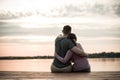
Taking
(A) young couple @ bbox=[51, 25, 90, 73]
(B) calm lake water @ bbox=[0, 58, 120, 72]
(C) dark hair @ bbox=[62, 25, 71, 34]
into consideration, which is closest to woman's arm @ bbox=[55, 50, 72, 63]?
(A) young couple @ bbox=[51, 25, 90, 73]

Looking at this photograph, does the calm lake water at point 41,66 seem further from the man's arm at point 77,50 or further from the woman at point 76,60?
the man's arm at point 77,50

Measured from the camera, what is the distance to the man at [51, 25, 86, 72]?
5.13 metres

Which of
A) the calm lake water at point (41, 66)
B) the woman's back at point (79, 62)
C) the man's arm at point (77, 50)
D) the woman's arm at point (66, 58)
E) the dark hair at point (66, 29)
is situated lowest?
the calm lake water at point (41, 66)

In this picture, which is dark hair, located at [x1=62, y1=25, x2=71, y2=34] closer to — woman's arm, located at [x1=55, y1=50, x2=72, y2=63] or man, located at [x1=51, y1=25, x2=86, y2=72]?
man, located at [x1=51, y1=25, x2=86, y2=72]

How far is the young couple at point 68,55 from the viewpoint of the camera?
5.15 m

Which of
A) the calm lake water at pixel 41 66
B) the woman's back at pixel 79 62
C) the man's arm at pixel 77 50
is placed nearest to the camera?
the man's arm at pixel 77 50

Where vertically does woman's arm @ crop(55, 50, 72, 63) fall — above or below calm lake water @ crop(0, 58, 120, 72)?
above

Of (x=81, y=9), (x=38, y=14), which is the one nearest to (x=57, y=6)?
(x=81, y=9)

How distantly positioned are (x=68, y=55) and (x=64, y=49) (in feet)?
0.32

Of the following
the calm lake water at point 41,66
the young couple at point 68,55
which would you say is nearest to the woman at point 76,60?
the young couple at point 68,55

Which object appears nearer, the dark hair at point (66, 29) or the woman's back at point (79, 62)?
the dark hair at point (66, 29)

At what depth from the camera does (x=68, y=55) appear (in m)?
5.15

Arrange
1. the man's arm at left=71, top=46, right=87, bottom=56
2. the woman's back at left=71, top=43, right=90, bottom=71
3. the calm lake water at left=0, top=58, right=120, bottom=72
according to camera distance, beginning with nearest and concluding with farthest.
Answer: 1. the man's arm at left=71, top=46, right=87, bottom=56
2. the woman's back at left=71, top=43, right=90, bottom=71
3. the calm lake water at left=0, top=58, right=120, bottom=72

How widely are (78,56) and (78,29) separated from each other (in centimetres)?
1184
